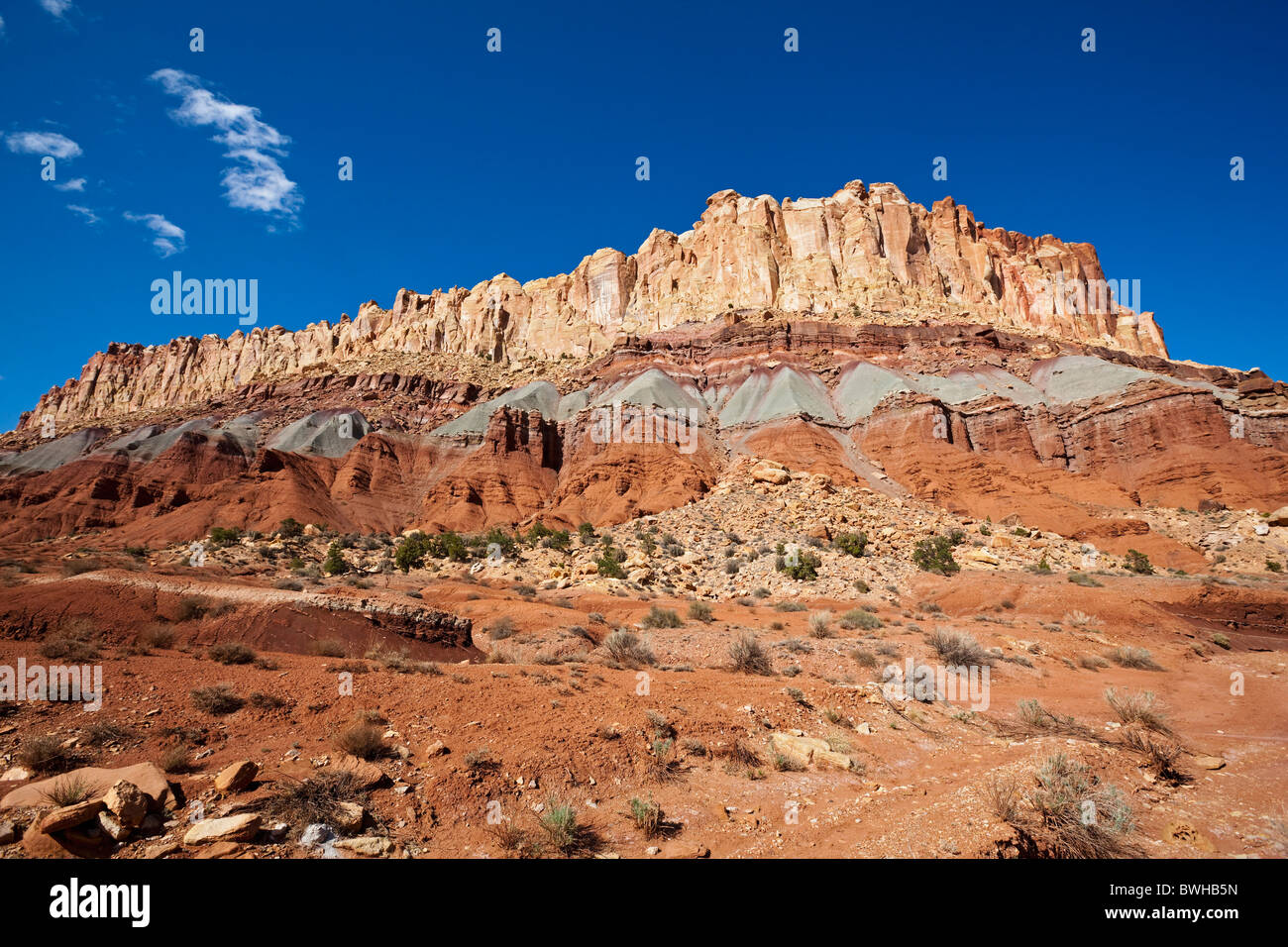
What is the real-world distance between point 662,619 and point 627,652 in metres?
4.32

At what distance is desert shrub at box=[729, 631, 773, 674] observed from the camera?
34.3ft

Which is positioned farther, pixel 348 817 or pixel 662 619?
pixel 662 619

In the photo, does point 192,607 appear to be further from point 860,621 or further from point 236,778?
point 860,621

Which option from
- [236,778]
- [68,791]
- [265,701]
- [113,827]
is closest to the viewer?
[113,827]

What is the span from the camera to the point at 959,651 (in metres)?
11.4

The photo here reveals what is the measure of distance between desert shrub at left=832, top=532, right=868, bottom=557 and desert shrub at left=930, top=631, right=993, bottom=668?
1190 cm

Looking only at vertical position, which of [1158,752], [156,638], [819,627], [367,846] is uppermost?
[156,638]

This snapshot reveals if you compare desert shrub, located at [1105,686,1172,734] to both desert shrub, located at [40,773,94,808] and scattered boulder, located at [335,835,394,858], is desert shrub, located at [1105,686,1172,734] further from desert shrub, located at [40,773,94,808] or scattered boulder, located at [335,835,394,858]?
desert shrub, located at [40,773,94,808]

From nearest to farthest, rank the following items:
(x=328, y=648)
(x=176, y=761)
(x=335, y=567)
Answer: (x=176, y=761) < (x=328, y=648) < (x=335, y=567)

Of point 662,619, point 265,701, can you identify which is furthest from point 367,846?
point 662,619

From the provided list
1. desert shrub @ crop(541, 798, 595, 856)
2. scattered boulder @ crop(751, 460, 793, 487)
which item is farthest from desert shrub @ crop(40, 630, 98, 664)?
scattered boulder @ crop(751, 460, 793, 487)

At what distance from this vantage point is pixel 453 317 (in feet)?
266
